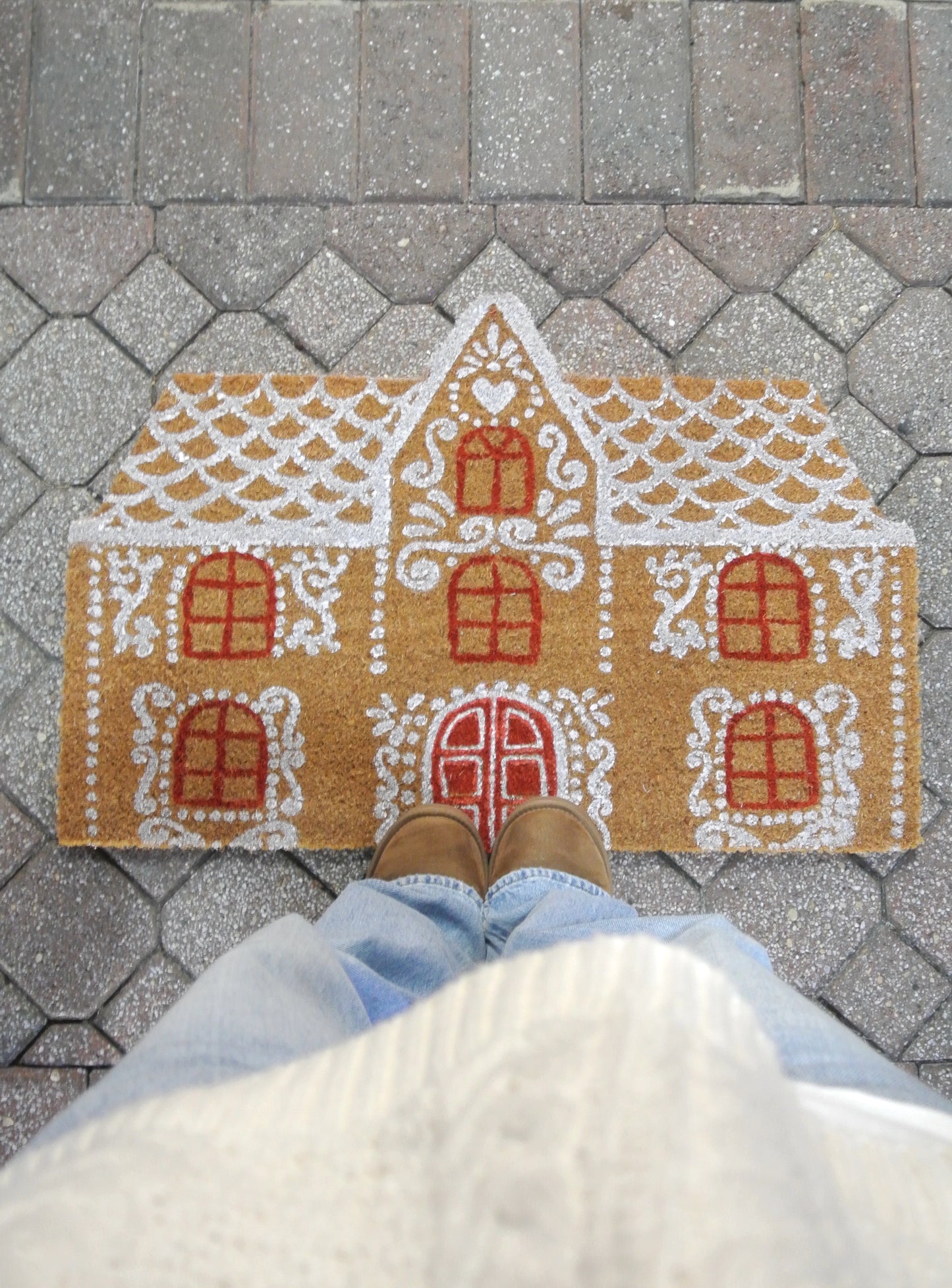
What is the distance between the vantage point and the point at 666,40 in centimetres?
142

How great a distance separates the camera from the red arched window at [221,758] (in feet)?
4.31

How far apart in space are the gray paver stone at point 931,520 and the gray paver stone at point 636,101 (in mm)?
570

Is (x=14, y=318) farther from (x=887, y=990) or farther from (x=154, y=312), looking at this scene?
(x=887, y=990)

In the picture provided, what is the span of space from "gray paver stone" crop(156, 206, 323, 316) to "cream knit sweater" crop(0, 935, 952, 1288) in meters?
1.16

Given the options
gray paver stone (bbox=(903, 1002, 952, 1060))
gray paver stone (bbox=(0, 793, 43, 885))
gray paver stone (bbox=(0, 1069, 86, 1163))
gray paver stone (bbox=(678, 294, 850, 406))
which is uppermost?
gray paver stone (bbox=(678, 294, 850, 406))

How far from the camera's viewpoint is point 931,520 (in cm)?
136

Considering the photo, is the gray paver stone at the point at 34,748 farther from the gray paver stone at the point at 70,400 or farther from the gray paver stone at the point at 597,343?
the gray paver stone at the point at 597,343

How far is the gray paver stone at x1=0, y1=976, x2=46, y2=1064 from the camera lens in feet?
4.26

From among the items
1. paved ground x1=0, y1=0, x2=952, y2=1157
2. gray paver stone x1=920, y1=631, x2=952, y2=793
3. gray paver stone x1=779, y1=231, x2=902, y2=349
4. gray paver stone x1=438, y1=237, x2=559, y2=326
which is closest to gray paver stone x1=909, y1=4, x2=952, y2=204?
paved ground x1=0, y1=0, x2=952, y2=1157

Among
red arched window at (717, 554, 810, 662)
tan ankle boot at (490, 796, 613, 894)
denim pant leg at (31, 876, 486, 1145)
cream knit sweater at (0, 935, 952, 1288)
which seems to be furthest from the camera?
red arched window at (717, 554, 810, 662)

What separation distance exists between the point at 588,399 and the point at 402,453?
11.7 inches

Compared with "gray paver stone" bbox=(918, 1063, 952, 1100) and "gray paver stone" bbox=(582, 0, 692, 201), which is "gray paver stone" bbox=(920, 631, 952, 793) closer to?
"gray paver stone" bbox=(918, 1063, 952, 1100)

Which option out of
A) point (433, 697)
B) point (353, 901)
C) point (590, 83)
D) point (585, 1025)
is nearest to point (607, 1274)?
point (585, 1025)

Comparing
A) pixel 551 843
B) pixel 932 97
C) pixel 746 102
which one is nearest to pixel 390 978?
pixel 551 843
